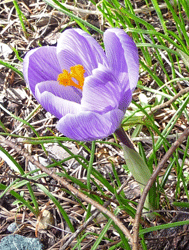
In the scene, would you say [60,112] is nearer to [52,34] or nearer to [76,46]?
[76,46]

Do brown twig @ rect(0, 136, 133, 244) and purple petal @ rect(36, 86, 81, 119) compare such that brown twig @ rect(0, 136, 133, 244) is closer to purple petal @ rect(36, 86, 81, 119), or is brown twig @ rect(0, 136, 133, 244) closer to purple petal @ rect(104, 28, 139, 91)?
purple petal @ rect(36, 86, 81, 119)

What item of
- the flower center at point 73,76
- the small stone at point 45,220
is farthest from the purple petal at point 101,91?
the small stone at point 45,220

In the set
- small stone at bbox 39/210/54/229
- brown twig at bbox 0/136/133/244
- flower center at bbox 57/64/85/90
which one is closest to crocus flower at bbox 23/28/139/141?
flower center at bbox 57/64/85/90

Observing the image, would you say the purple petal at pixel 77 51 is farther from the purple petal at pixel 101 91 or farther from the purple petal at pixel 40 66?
the purple petal at pixel 101 91

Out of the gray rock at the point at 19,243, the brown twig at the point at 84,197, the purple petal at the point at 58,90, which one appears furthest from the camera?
the gray rock at the point at 19,243

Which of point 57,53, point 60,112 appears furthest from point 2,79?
point 60,112

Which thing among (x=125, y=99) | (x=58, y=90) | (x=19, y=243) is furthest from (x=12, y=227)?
(x=125, y=99)

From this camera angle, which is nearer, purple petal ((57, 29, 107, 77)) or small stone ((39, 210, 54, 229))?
purple petal ((57, 29, 107, 77))
